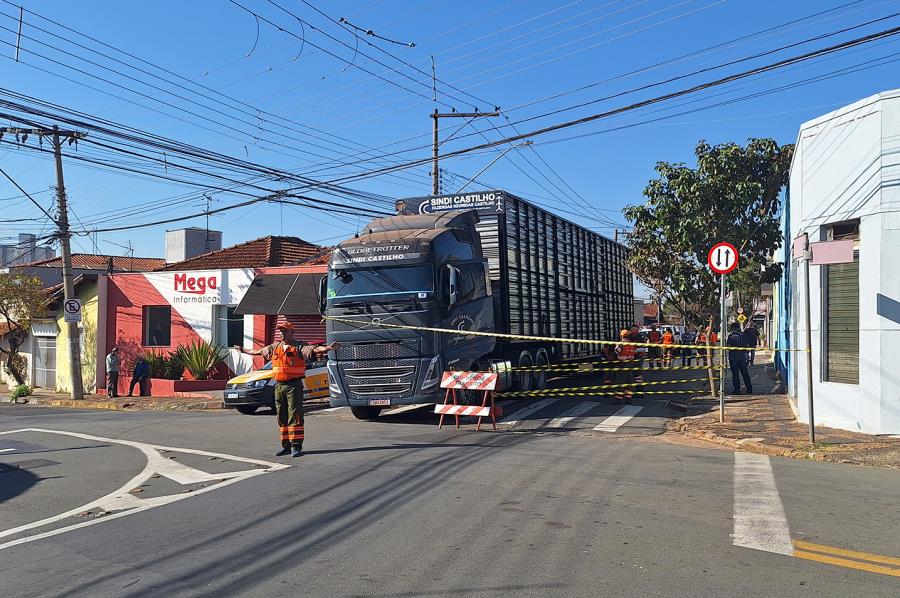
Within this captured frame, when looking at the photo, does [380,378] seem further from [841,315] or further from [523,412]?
[841,315]

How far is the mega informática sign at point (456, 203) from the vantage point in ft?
51.6

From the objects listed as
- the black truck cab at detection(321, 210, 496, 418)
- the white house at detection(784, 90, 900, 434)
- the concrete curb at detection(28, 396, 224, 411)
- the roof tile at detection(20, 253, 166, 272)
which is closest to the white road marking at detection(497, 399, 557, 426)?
the black truck cab at detection(321, 210, 496, 418)

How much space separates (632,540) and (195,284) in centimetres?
2246

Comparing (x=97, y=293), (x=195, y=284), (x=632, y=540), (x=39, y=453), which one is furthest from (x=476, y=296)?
(x=97, y=293)

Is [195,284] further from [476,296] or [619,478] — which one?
[619,478]

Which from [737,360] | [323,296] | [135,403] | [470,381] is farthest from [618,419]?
[135,403]

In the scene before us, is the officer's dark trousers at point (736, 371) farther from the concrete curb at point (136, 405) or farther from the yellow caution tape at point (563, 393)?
the concrete curb at point (136, 405)

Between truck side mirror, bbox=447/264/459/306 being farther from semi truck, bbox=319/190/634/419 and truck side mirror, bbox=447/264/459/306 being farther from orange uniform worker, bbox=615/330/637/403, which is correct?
orange uniform worker, bbox=615/330/637/403

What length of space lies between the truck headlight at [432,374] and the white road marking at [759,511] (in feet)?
17.6

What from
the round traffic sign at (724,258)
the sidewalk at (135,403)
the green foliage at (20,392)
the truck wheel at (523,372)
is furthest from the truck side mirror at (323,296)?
the green foliage at (20,392)

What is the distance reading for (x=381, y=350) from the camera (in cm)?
1320

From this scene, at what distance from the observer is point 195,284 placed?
1015 inches

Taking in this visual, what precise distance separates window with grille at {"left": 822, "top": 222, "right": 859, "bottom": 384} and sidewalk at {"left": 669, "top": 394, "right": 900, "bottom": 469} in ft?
3.08

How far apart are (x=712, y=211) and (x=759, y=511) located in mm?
10897
